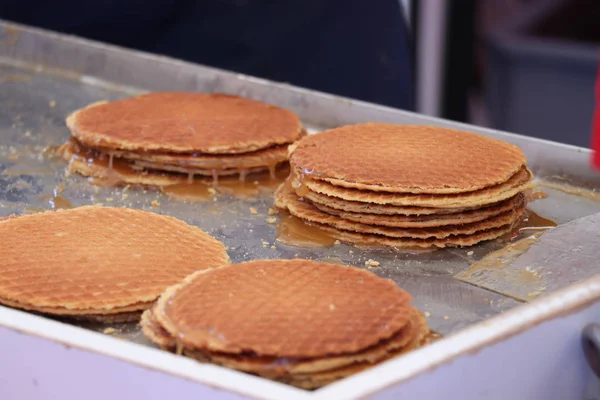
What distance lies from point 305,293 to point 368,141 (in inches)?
31.7

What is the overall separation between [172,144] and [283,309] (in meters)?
0.95

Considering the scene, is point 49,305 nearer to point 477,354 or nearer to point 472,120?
point 477,354

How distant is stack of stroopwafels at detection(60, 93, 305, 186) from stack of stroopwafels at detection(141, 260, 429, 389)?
0.72m

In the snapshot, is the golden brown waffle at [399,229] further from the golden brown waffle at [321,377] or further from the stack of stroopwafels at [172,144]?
the golden brown waffle at [321,377]

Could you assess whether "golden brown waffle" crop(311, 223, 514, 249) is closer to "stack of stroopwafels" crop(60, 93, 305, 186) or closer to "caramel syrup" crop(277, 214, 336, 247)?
"caramel syrup" crop(277, 214, 336, 247)

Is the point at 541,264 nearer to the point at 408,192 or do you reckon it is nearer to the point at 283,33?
the point at 408,192

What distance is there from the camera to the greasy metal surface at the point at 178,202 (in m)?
1.90

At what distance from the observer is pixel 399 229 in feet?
6.81

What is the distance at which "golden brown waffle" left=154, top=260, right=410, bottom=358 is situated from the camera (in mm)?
1430

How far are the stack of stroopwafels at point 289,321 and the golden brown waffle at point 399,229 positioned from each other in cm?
37

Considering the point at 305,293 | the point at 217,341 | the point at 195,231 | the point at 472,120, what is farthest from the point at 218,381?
the point at 472,120

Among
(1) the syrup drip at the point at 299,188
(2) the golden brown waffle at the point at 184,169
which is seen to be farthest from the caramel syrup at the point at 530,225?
(2) the golden brown waffle at the point at 184,169

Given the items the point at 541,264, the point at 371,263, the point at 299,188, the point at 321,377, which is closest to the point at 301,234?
the point at 299,188

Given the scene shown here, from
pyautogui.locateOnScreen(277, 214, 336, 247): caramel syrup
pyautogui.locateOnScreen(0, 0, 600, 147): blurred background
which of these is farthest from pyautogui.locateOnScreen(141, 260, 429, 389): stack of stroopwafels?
pyautogui.locateOnScreen(0, 0, 600, 147): blurred background
